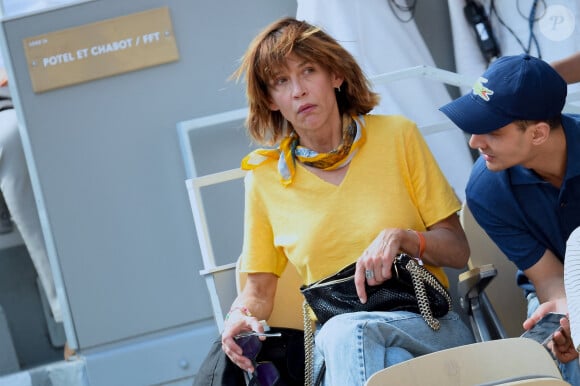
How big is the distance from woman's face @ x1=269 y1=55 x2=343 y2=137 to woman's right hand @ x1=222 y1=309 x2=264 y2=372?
2.12 feet

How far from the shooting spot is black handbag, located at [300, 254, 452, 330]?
3.22m

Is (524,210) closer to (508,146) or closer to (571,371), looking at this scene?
(508,146)

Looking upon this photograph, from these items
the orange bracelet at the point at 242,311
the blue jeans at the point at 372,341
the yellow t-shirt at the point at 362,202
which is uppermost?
the yellow t-shirt at the point at 362,202

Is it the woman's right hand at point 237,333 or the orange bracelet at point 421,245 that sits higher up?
the orange bracelet at point 421,245

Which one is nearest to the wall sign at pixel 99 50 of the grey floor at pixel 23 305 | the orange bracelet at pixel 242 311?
the grey floor at pixel 23 305

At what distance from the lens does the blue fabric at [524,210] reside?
331cm

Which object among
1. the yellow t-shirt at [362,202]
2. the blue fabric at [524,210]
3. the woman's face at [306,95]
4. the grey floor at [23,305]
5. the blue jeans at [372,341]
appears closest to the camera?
the blue jeans at [372,341]

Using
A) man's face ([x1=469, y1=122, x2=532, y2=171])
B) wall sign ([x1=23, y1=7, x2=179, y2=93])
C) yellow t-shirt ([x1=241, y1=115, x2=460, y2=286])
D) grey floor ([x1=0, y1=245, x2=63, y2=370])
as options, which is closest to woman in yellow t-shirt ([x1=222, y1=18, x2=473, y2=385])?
yellow t-shirt ([x1=241, y1=115, x2=460, y2=286])

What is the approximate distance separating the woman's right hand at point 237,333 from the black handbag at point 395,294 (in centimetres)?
21

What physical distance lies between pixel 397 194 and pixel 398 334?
54cm

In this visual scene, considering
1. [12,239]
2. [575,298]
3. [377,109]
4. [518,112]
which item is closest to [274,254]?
[518,112]

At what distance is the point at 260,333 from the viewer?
336 cm

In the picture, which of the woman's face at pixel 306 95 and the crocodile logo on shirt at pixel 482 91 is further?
the woman's face at pixel 306 95

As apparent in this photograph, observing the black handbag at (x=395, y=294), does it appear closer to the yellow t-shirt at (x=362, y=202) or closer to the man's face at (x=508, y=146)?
the yellow t-shirt at (x=362, y=202)
